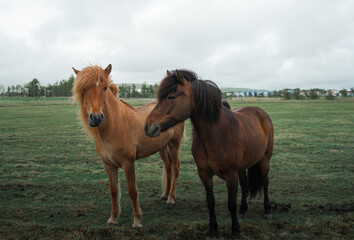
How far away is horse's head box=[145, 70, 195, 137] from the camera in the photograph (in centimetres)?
317

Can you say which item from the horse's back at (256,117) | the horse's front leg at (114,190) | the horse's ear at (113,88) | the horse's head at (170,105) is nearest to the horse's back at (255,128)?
the horse's back at (256,117)

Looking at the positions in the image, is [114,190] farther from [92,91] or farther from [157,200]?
[92,91]

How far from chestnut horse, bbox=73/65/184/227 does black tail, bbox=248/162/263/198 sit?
1797 millimetres

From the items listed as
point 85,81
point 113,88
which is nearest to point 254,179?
point 113,88

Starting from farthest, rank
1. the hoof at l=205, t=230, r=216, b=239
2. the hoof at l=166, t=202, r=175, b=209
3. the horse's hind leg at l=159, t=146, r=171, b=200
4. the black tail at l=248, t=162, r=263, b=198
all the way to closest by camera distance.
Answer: the horse's hind leg at l=159, t=146, r=171, b=200, the hoof at l=166, t=202, r=175, b=209, the black tail at l=248, t=162, r=263, b=198, the hoof at l=205, t=230, r=216, b=239

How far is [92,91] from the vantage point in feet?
12.1

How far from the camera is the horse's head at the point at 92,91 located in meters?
3.56

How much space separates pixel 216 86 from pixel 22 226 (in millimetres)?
3598

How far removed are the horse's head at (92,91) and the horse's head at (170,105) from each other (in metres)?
0.83

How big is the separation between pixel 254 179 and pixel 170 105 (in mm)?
2488

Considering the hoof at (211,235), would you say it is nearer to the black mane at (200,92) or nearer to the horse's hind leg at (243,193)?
the horse's hind leg at (243,193)

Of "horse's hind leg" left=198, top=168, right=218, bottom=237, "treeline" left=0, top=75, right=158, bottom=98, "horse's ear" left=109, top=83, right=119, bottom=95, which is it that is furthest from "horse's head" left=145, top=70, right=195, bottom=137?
"treeline" left=0, top=75, right=158, bottom=98

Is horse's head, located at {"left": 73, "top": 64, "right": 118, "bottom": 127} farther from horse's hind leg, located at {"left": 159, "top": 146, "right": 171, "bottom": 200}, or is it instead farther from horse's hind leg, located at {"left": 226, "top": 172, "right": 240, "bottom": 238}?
horse's hind leg, located at {"left": 159, "top": 146, "right": 171, "bottom": 200}

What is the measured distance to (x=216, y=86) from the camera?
11.6 ft
